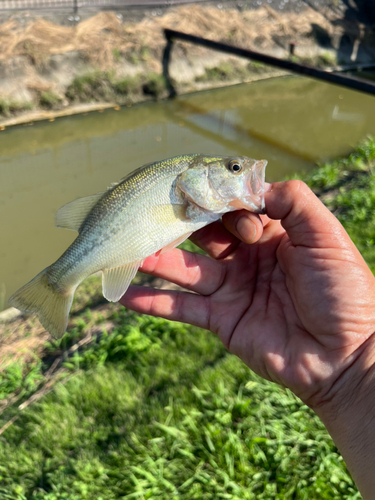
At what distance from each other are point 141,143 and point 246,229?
22.2ft

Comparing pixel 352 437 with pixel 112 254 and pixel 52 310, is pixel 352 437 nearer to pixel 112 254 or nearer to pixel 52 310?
pixel 112 254

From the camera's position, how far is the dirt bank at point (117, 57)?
356 inches

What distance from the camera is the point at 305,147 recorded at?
Result: 9.12 metres

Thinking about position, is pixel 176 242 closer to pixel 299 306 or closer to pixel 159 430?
pixel 299 306

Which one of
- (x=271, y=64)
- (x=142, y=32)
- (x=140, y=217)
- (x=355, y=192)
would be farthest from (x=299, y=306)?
(x=142, y=32)

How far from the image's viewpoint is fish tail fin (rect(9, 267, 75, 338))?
2367 millimetres

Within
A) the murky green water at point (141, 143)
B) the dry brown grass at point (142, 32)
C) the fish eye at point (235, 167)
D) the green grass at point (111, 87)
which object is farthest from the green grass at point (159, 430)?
the dry brown grass at point (142, 32)

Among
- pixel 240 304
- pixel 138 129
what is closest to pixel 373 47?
pixel 138 129

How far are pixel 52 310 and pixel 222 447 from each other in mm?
1539

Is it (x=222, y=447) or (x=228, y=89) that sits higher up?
(x=228, y=89)

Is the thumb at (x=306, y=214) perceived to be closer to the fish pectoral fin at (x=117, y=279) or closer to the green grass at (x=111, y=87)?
the fish pectoral fin at (x=117, y=279)

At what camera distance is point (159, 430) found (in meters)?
2.93

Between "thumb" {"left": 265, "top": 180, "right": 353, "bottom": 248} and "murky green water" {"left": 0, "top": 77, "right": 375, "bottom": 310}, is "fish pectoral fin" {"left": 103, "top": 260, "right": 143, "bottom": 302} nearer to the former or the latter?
"thumb" {"left": 265, "top": 180, "right": 353, "bottom": 248}

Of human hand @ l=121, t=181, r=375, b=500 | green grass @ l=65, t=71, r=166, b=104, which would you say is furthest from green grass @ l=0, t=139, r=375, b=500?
green grass @ l=65, t=71, r=166, b=104
